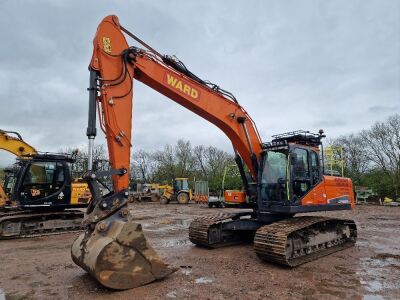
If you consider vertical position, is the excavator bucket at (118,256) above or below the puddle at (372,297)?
above

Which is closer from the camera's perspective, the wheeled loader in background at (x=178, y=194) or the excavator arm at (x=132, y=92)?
the excavator arm at (x=132, y=92)

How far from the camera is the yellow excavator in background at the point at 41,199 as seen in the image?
1097 centimetres

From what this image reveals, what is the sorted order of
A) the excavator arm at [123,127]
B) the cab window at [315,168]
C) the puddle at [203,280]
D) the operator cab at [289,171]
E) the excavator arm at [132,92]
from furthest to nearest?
the cab window at [315,168] → the operator cab at [289,171] → the excavator arm at [132,92] → the puddle at [203,280] → the excavator arm at [123,127]

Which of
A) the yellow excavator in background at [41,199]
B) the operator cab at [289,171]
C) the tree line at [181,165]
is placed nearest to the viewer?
the operator cab at [289,171]

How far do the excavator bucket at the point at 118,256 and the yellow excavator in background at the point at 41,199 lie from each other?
6293 mm

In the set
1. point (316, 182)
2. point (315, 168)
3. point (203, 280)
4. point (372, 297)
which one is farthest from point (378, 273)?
point (203, 280)

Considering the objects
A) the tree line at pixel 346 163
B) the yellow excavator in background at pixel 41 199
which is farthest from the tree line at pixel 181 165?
the yellow excavator in background at pixel 41 199

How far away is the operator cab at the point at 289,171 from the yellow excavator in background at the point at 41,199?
22.1 feet

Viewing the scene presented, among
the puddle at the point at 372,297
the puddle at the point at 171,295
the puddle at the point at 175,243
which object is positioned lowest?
the puddle at the point at 372,297

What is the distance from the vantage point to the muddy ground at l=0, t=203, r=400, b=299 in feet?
17.2

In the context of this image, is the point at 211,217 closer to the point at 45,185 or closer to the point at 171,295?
the point at 171,295

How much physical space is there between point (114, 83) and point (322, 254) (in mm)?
5567

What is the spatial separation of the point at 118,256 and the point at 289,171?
4.08m

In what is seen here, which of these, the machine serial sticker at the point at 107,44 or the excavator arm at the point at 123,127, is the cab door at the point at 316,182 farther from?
the machine serial sticker at the point at 107,44
